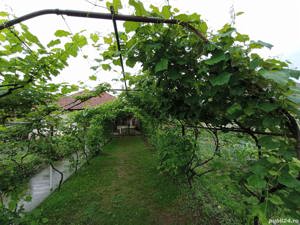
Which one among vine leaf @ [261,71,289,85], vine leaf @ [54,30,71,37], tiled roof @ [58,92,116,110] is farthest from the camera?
tiled roof @ [58,92,116,110]

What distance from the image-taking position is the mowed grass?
314 cm

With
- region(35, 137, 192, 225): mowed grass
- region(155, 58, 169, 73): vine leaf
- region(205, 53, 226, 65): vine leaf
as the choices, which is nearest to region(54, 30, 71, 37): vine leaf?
region(155, 58, 169, 73): vine leaf

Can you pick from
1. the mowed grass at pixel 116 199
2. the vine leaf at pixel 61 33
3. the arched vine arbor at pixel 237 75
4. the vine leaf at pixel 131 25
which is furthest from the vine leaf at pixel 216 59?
the mowed grass at pixel 116 199

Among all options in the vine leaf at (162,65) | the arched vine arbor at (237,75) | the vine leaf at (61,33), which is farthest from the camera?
the vine leaf at (61,33)

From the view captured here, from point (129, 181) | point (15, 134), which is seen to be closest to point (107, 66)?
point (15, 134)

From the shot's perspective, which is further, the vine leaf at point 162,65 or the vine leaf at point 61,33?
the vine leaf at point 61,33

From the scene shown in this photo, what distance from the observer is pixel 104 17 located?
109cm

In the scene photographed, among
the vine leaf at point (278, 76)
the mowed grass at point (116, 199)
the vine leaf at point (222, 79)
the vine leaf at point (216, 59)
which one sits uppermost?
the vine leaf at point (216, 59)

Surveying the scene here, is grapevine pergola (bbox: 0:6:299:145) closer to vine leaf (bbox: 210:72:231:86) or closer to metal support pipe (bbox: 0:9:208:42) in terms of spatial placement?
metal support pipe (bbox: 0:9:208:42)

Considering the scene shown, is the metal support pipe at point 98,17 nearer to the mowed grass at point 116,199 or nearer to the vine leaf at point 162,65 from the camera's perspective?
the vine leaf at point 162,65

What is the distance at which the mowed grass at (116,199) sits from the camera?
3139 mm

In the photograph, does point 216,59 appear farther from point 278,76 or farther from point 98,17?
point 98,17

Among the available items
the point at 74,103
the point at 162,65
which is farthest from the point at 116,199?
the point at 162,65

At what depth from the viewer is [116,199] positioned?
3.87m
